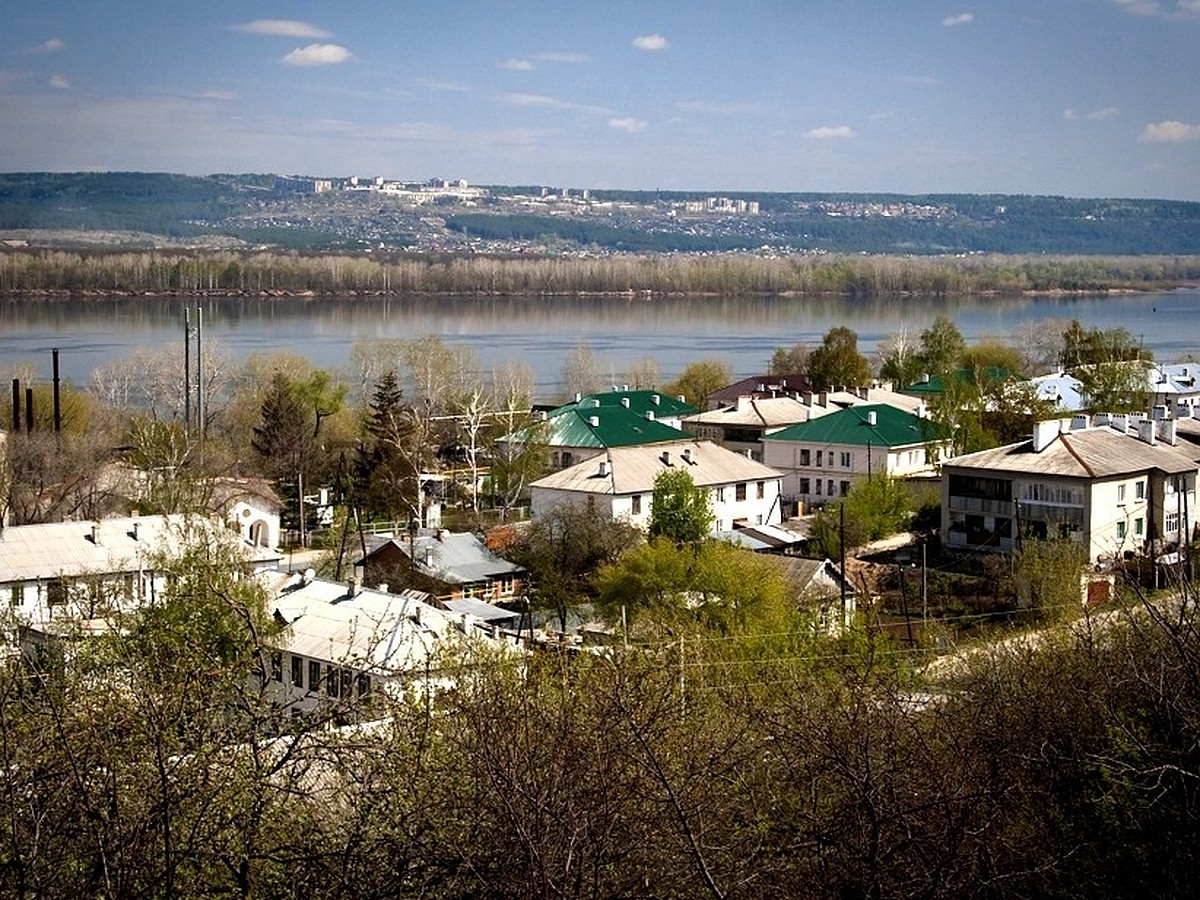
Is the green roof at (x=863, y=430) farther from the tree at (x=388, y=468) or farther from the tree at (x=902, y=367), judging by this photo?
the tree at (x=902, y=367)

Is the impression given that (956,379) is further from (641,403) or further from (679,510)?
(679,510)

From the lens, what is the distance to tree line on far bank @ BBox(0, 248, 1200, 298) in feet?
269

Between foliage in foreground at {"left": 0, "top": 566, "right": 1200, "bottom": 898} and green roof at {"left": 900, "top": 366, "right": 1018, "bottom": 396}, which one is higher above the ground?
foliage in foreground at {"left": 0, "top": 566, "right": 1200, "bottom": 898}

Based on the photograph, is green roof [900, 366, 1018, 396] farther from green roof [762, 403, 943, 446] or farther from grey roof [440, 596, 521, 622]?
grey roof [440, 596, 521, 622]

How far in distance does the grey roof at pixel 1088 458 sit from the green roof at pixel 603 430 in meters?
5.10

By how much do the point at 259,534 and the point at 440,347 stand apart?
15771 millimetres

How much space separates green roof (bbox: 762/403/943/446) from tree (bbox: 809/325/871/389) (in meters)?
8.51

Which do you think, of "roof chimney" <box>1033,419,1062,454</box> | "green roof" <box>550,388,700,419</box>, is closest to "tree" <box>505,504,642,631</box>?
"roof chimney" <box>1033,419,1062,454</box>

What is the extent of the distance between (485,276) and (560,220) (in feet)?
233

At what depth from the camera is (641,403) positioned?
82.9ft

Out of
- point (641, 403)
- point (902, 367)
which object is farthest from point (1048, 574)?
point (902, 367)

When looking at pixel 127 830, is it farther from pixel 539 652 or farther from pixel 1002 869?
pixel 539 652

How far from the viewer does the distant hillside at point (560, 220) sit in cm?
14538

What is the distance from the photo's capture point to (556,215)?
552 feet
